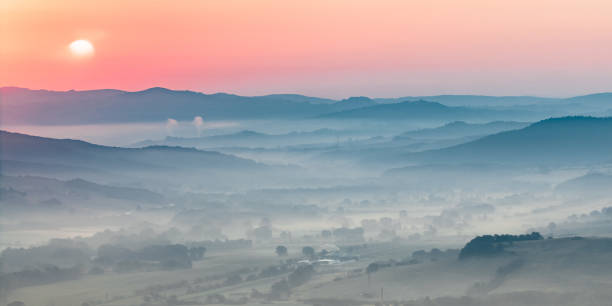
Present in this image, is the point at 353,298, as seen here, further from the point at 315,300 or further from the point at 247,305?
the point at 247,305

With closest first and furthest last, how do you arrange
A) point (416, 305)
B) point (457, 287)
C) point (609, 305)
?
point (609, 305), point (416, 305), point (457, 287)

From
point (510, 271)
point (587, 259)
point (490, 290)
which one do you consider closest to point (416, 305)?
point (490, 290)

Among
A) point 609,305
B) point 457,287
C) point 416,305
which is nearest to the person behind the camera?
point 609,305

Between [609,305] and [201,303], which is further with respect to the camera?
[201,303]

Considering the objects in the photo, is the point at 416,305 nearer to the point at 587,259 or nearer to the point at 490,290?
the point at 490,290

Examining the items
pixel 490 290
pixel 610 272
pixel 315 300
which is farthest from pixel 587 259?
pixel 315 300

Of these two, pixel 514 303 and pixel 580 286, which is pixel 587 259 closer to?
pixel 580 286

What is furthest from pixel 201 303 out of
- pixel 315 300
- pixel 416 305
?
pixel 416 305

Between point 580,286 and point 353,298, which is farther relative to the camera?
point 353,298
